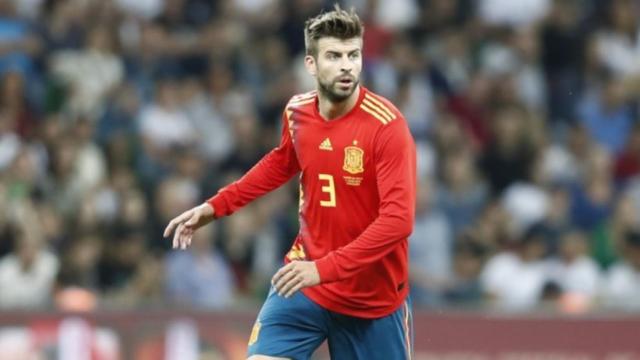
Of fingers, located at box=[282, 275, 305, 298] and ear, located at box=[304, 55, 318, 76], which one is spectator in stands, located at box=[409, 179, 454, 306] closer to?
ear, located at box=[304, 55, 318, 76]

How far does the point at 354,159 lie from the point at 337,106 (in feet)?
0.92

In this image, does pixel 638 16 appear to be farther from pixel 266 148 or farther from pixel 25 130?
pixel 25 130

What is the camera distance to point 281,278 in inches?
290

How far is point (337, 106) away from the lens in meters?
7.89

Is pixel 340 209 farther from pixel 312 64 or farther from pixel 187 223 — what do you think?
pixel 187 223

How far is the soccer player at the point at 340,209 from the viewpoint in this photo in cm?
760

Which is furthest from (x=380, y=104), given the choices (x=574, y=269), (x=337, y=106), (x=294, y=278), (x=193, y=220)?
(x=574, y=269)

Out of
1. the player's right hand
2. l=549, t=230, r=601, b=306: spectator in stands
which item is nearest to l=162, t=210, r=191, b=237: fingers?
the player's right hand

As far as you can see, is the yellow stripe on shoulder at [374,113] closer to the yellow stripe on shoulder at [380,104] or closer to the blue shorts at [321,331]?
the yellow stripe on shoulder at [380,104]

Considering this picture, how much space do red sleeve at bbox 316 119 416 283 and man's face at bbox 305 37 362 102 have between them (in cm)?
34

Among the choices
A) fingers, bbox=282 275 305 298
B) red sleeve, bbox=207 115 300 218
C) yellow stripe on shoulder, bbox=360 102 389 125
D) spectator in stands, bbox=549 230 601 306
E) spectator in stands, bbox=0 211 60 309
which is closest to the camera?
fingers, bbox=282 275 305 298

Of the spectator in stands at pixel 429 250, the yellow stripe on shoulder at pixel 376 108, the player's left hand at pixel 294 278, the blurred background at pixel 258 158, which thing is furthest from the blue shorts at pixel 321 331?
the spectator in stands at pixel 429 250

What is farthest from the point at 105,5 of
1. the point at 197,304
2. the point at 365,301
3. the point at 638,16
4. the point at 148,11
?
the point at 365,301

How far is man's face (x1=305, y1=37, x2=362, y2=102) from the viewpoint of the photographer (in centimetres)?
766
